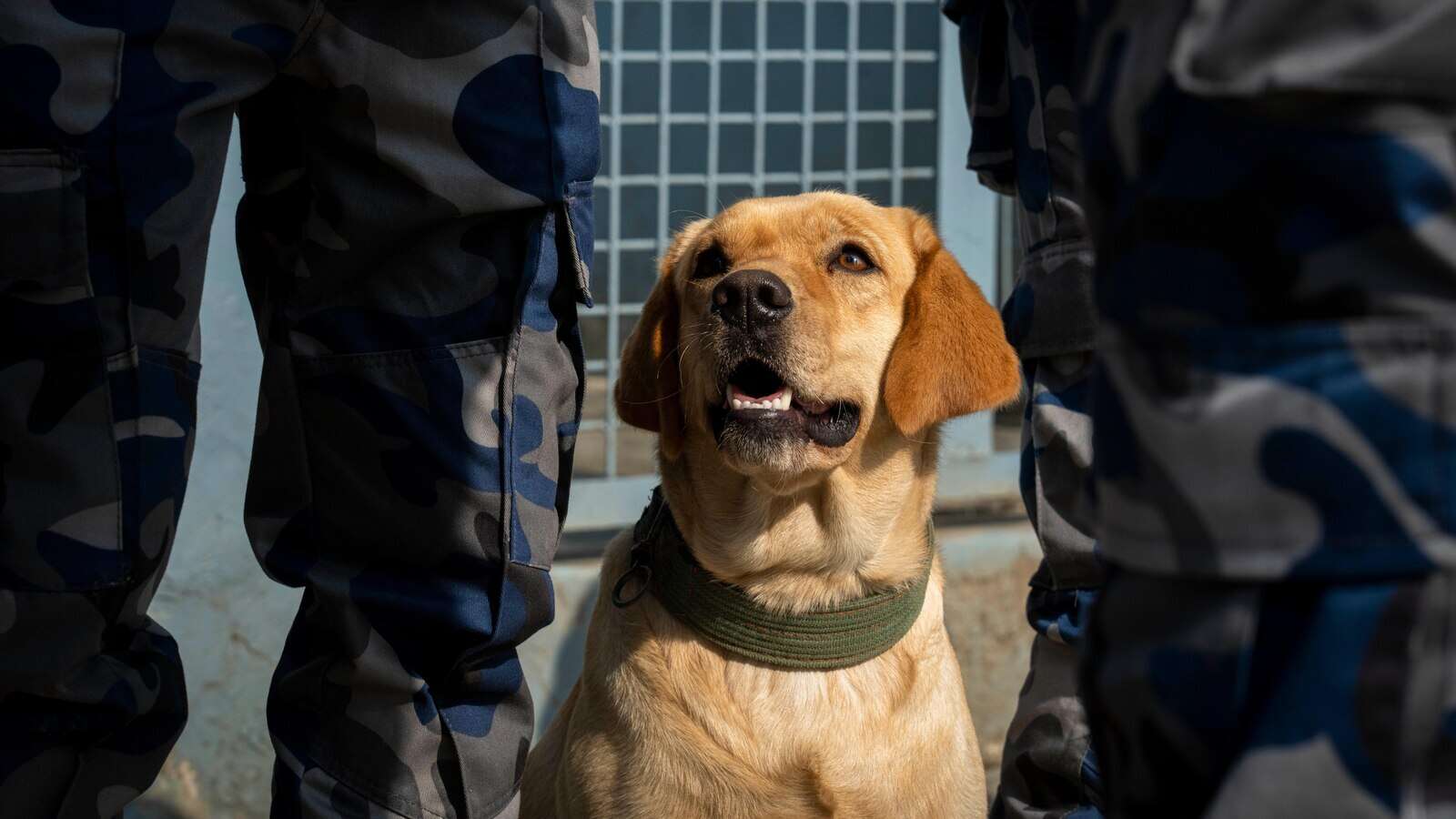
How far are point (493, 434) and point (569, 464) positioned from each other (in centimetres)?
27

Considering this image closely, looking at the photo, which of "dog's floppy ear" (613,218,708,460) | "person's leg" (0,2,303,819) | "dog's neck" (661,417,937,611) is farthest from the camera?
"dog's floppy ear" (613,218,708,460)

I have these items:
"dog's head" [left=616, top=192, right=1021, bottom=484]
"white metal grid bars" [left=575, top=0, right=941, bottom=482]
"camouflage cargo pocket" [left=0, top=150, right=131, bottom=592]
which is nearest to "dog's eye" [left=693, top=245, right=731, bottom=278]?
"dog's head" [left=616, top=192, right=1021, bottom=484]

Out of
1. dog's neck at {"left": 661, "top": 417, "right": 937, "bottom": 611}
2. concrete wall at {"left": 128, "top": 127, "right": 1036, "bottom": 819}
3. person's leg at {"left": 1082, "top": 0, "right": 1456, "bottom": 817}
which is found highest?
person's leg at {"left": 1082, "top": 0, "right": 1456, "bottom": 817}

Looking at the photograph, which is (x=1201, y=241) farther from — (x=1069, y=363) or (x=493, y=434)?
(x=1069, y=363)

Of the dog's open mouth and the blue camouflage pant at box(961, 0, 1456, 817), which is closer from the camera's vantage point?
the blue camouflage pant at box(961, 0, 1456, 817)

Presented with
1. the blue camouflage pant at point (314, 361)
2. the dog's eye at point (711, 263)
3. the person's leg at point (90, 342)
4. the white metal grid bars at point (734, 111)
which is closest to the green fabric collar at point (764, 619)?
the blue camouflage pant at point (314, 361)

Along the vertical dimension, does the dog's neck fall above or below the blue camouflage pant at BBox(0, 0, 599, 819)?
below

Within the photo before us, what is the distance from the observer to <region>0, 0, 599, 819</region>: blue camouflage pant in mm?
1698

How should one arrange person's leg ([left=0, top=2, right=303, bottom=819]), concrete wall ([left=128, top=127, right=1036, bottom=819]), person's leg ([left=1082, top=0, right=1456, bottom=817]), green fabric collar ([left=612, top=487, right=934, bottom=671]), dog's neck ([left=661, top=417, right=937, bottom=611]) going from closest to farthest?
person's leg ([left=1082, top=0, right=1456, bottom=817]) → person's leg ([left=0, top=2, right=303, bottom=819]) → green fabric collar ([left=612, top=487, right=934, bottom=671]) → dog's neck ([left=661, top=417, right=937, bottom=611]) → concrete wall ([left=128, top=127, right=1036, bottom=819])

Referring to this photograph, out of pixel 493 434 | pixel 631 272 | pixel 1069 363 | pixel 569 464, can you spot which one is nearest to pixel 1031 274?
pixel 1069 363

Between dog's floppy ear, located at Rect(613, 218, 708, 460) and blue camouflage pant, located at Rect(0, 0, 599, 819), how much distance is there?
68cm

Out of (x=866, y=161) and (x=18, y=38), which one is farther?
(x=866, y=161)

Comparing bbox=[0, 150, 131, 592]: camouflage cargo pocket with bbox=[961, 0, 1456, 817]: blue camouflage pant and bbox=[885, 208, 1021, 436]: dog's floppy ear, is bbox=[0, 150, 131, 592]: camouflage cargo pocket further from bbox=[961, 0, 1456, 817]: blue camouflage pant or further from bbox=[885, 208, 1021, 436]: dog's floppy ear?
bbox=[885, 208, 1021, 436]: dog's floppy ear

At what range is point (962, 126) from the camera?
4.36 metres
